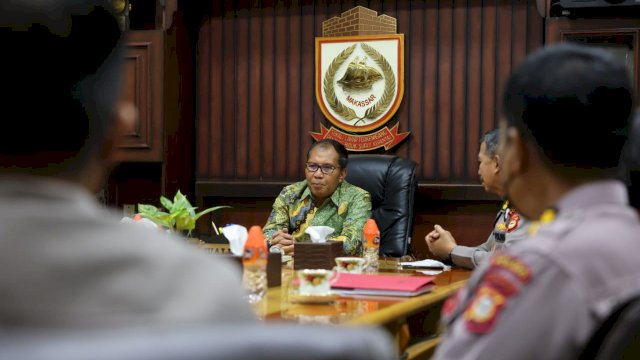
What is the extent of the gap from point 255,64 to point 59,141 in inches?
173

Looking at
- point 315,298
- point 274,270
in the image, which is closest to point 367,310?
point 315,298

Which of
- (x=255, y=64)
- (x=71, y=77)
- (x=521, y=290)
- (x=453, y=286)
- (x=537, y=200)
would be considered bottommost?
(x=453, y=286)

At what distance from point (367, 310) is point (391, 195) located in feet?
6.90

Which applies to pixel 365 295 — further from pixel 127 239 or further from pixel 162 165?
pixel 162 165

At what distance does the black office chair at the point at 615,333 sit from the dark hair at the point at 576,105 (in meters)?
0.21

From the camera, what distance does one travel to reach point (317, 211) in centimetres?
416

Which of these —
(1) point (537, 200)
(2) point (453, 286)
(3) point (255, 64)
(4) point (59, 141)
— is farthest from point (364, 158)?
(4) point (59, 141)

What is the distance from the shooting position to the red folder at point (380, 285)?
2271mm

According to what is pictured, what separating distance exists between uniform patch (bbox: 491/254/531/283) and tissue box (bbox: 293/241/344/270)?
173 cm

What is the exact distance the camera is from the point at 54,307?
635 mm

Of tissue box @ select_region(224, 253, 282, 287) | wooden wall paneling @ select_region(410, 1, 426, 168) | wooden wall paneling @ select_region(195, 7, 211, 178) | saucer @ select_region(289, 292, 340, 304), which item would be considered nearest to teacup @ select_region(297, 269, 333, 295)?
saucer @ select_region(289, 292, 340, 304)

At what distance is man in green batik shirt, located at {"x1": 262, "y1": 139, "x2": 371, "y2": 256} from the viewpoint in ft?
13.3

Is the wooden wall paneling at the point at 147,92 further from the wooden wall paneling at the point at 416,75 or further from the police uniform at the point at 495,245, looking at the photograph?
the police uniform at the point at 495,245

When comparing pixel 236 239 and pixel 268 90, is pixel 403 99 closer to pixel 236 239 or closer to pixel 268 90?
pixel 268 90
